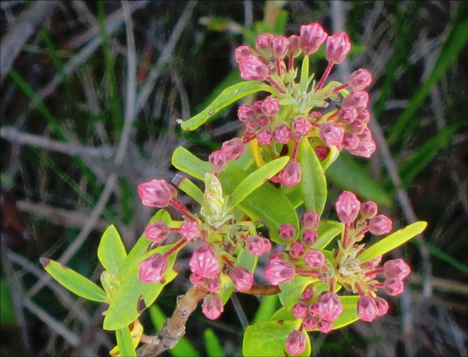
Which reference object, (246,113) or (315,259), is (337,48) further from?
(315,259)

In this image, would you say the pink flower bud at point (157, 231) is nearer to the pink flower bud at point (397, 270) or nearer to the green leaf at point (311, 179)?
the green leaf at point (311, 179)

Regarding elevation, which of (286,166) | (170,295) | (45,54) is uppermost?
(286,166)

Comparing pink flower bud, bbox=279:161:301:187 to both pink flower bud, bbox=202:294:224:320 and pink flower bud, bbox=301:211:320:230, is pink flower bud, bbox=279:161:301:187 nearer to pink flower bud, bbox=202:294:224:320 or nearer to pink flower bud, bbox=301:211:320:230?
pink flower bud, bbox=301:211:320:230

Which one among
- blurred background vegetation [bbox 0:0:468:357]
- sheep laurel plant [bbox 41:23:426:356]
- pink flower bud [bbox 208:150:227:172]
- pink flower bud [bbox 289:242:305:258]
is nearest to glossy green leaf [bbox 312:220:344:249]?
sheep laurel plant [bbox 41:23:426:356]

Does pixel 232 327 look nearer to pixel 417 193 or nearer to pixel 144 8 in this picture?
pixel 417 193

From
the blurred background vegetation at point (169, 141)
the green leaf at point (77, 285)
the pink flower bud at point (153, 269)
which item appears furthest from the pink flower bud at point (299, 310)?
the blurred background vegetation at point (169, 141)

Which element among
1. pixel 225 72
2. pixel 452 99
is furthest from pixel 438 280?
pixel 225 72

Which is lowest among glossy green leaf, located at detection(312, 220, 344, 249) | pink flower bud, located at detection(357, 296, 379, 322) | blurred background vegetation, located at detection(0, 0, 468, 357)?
blurred background vegetation, located at detection(0, 0, 468, 357)
